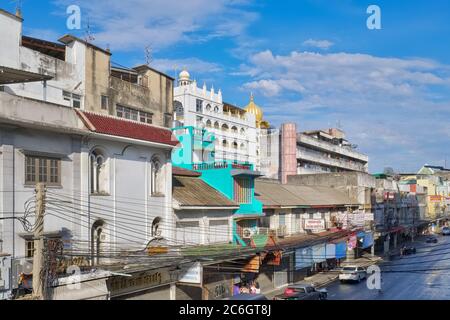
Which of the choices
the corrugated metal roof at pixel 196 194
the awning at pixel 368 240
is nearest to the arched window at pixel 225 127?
the awning at pixel 368 240

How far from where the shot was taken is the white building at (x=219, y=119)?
56.7 meters

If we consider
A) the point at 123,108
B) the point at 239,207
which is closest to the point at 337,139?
the point at 239,207

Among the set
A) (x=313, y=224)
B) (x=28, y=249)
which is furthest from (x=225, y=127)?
(x=28, y=249)

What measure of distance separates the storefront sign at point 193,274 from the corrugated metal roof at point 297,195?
1286 cm

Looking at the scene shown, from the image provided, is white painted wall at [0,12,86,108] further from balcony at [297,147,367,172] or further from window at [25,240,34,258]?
balcony at [297,147,367,172]

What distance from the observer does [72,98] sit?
73.5 ft

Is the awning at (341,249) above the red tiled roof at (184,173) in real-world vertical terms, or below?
below

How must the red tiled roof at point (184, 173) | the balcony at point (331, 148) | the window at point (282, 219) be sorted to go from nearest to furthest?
the red tiled roof at point (184, 173)
the window at point (282, 219)
the balcony at point (331, 148)

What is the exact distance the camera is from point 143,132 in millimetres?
21219

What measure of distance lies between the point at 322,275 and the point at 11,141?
33544 mm

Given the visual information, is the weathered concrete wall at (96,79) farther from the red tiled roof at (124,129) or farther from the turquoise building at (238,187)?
the turquoise building at (238,187)

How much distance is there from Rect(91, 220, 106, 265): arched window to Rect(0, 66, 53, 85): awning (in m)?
6.35

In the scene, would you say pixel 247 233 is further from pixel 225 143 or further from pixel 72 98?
pixel 225 143
